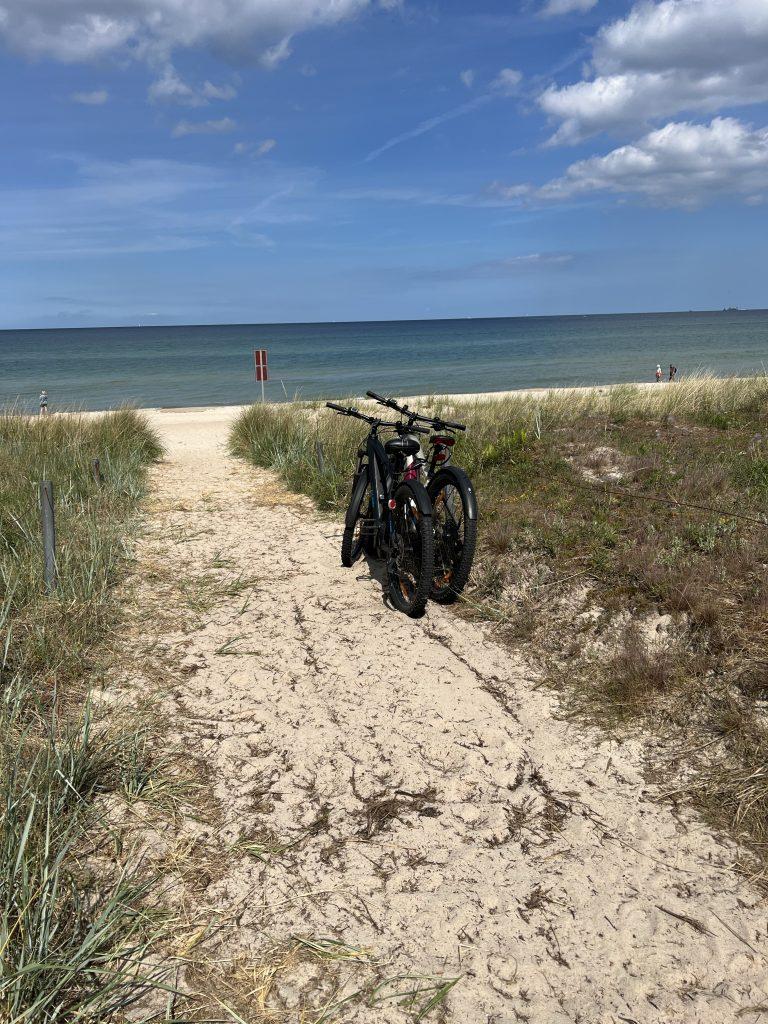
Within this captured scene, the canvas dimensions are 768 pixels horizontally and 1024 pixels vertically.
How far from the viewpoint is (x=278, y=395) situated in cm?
3145

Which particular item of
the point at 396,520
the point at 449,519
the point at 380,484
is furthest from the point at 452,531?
the point at 380,484

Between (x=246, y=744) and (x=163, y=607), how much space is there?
78.5 inches

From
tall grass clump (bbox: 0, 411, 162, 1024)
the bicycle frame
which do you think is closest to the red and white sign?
tall grass clump (bbox: 0, 411, 162, 1024)

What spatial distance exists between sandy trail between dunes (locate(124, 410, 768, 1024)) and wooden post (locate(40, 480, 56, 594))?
691mm

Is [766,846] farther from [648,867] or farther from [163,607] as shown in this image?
[163,607]

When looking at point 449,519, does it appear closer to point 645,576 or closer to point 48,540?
point 645,576

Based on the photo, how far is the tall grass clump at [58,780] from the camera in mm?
2092

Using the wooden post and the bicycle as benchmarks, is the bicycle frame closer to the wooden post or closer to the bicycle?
the bicycle

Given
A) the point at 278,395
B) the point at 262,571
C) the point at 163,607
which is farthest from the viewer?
the point at 278,395

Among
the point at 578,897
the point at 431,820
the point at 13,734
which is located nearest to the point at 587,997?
the point at 578,897

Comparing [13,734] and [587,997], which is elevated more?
[13,734]

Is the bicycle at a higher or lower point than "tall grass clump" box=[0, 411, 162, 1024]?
higher

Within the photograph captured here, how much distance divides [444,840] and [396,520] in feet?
8.52

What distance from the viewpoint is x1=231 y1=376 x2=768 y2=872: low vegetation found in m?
3.48
